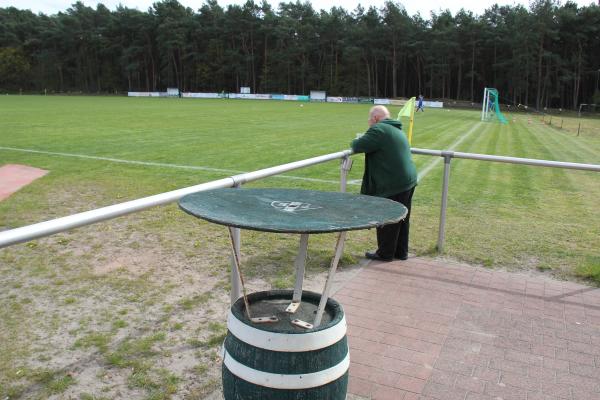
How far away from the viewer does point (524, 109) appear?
64875 mm

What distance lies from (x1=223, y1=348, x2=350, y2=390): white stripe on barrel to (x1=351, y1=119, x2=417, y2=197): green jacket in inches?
130

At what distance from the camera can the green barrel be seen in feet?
7.57

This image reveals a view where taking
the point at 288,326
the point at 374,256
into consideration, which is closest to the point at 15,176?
the point at 374,256

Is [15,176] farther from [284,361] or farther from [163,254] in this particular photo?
[284,361]

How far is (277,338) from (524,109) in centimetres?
6923

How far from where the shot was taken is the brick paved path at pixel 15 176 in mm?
9453

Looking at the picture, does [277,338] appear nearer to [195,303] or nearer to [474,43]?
[195,303]

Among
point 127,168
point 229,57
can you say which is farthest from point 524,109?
point 127,168

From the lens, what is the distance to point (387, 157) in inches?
215

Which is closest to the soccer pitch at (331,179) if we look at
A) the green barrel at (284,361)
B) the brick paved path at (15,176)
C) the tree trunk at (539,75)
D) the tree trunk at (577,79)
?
the brick paved path at (15,176)

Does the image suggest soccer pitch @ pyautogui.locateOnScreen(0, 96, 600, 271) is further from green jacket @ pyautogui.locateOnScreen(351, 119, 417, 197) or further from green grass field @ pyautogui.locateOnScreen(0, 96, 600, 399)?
green jacket @ pyautogui.locateOnScreen(351, 119, 417, 197)

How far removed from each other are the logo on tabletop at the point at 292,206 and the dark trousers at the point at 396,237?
2816mm

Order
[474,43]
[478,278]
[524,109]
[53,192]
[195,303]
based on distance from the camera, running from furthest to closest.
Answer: [474,43], [524,109], [53,192], [478,278], [195,303]

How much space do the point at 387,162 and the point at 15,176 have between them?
27.8 ft
